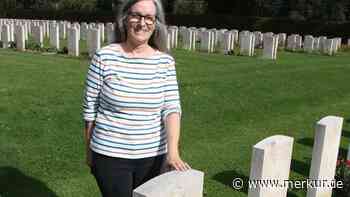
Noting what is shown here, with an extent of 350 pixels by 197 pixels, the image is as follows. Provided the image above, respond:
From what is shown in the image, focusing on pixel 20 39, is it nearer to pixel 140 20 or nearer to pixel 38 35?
pixel 38 35

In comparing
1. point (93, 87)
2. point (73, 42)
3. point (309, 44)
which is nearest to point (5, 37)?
point (73, 42)

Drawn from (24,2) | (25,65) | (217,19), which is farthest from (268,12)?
(25,65)

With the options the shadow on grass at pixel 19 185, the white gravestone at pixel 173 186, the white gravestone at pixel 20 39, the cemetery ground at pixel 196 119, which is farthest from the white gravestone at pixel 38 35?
the white gravestone at pixel 173 186

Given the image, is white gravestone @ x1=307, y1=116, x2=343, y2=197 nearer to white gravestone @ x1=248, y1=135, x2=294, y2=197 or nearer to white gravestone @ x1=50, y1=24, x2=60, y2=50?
white gravestone @ x1=248, y1=135, x2=294, y2=197

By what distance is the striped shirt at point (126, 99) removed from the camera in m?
2.64

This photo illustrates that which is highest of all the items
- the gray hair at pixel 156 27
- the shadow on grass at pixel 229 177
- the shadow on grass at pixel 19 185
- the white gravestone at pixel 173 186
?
the gray hair at pixel 156 27

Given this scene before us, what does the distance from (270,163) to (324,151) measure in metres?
1.04

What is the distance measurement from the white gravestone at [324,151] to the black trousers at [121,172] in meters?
1.74

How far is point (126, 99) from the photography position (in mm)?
2645

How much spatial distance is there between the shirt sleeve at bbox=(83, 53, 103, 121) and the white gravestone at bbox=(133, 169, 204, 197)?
704 mm

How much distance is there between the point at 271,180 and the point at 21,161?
2.95m

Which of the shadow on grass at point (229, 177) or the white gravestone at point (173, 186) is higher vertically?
the white gravestone at point (173, 186)

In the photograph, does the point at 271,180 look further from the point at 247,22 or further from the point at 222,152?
the point at 247,22

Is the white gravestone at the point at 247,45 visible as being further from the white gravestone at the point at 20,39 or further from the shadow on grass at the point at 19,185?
the shadow on grass at the point at 19,185
